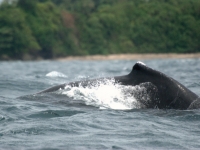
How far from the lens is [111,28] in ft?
365

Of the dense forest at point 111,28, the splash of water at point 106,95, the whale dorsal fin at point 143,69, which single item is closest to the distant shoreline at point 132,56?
the dense forest at point 111,28

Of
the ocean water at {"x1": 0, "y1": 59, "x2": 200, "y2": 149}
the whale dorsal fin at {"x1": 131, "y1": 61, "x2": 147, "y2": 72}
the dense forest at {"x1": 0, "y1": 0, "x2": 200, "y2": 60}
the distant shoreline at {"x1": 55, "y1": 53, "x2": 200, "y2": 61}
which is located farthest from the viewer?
the dense forest at {"x1": 0, "y1": 0, "x2": 200, "y2": 60}

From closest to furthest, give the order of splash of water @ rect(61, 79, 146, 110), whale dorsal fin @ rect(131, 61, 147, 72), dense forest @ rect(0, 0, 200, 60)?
1. whale dorsal fin @ rect(131, 61, 147, 72)
2. splash of water @ rect(61, 79, 146, 110)
3. dense forest @ rect(0, 0, 200, 60)

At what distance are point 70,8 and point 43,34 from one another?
29492 mm

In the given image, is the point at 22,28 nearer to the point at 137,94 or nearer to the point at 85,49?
the point at 85,49

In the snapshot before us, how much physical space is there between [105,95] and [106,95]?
0.02m

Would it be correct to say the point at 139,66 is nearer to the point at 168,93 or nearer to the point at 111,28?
the point at 168,93

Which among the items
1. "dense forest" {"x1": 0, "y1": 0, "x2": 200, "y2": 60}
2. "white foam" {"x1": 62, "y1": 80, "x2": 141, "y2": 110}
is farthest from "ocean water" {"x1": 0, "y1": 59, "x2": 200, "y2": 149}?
"dense forest" {"x1": 0, "y1": 0, "x2": 200, "y2": 60}

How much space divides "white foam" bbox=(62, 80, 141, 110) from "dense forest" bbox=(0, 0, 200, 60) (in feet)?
285

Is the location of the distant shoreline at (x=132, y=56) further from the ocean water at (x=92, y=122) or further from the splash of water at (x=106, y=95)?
the splash of water at (x=106, y=95)

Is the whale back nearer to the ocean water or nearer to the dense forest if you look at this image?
the ocean water

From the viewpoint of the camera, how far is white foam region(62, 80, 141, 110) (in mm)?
12492

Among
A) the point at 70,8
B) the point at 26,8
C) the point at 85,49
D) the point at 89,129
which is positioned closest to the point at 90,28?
the point at 85,49

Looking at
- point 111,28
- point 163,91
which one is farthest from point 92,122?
point 111,28
